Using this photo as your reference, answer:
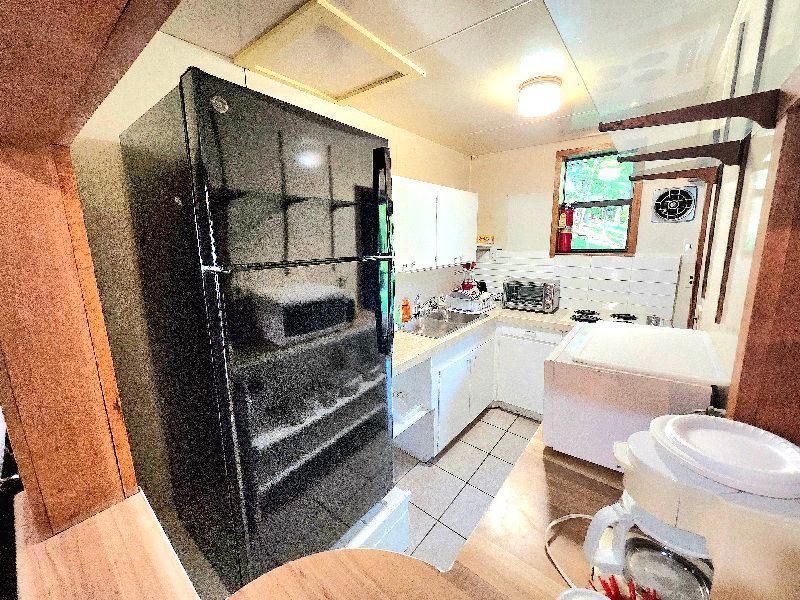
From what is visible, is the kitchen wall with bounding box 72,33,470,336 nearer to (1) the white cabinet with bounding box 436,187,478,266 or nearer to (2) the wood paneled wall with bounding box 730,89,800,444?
(1) the white cabinet with bounding box 436,187,478,266

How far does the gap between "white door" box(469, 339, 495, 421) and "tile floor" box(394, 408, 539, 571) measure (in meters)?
0.19

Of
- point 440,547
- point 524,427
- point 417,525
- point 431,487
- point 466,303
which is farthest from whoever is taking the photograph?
point 466,303

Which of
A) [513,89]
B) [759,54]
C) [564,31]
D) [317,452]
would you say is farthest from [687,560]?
[513,89]

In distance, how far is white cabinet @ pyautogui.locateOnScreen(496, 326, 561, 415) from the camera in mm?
2879

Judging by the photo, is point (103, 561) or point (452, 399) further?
point (452, 399)

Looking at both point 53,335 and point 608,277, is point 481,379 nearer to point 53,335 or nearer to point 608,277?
point 608,277

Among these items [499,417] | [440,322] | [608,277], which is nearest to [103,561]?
[440,322]

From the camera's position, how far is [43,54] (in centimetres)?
36

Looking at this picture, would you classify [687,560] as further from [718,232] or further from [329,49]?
[329,49]

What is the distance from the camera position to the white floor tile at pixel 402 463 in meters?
2.40

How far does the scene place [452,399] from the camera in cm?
256

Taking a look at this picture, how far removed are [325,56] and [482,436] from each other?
9.87 feet

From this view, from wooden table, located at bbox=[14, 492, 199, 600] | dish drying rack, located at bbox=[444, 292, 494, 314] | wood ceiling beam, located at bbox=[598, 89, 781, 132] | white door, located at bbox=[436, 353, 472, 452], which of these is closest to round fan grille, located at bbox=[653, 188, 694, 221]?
dish drying rack, located at bbox=[444, 292, 494, 314]

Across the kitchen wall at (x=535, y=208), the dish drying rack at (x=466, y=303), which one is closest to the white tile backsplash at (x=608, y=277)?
the kitchen wall at (x=535, y=208)
